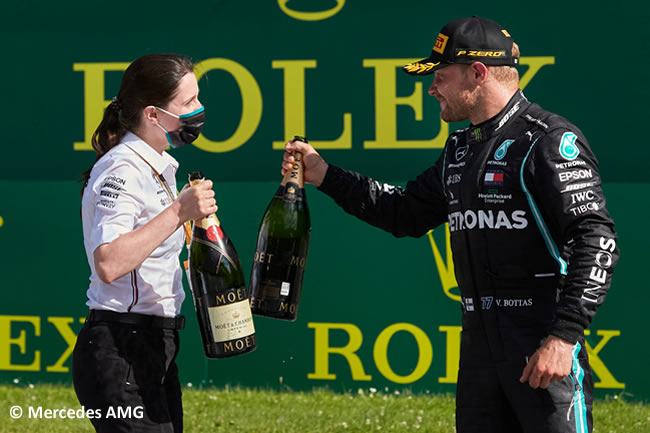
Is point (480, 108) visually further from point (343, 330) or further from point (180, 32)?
point (180, 32)

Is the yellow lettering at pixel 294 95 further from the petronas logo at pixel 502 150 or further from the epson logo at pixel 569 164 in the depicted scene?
the epson logo at pixel 569 164

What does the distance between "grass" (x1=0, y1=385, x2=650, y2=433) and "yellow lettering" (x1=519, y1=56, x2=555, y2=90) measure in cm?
213

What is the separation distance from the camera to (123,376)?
2.76m

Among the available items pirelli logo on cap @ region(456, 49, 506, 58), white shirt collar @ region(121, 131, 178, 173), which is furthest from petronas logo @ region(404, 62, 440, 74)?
white shirt collar @ region(121, 131, 178, 173)

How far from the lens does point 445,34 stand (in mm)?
3256

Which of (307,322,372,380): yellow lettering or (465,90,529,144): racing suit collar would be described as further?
(307,322,372,380): yellow lettering

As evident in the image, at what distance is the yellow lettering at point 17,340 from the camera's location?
6309 millimetres

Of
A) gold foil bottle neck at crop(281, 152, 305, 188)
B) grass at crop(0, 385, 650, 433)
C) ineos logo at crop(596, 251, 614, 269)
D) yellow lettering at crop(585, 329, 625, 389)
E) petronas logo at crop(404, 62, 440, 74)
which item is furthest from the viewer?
yellow lettering at crop(585, 329, 625, 389)

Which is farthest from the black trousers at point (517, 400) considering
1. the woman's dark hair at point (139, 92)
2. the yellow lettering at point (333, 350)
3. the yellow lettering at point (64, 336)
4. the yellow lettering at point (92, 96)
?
the yellow lettering at point (92, 96)

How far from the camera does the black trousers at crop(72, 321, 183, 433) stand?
2.74 metres

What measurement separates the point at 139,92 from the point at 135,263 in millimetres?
686

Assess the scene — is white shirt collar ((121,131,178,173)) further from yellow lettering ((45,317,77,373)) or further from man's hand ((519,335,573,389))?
yellow lettering ((45,317,77,373))

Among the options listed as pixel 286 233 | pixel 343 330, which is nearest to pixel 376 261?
pixel 343 330

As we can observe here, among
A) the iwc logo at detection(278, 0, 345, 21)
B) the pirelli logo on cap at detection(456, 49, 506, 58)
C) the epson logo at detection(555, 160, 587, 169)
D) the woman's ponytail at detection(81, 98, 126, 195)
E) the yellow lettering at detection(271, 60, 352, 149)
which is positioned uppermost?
the iwc logo at detection(278, 0, 345, 21)
